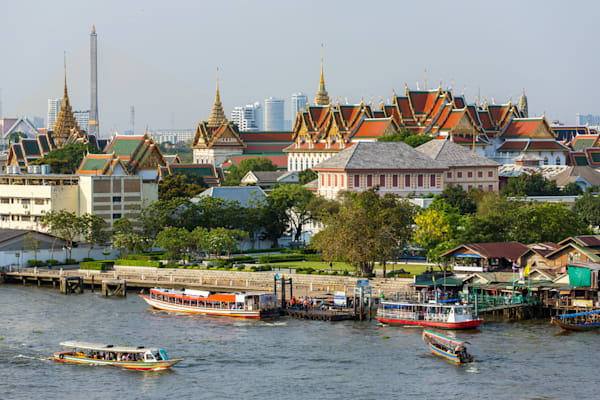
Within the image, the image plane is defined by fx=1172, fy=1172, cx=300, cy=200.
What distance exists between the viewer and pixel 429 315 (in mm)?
60969

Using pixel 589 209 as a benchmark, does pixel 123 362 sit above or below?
below

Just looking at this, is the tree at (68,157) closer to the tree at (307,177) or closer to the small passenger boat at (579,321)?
the tree at (307,177)

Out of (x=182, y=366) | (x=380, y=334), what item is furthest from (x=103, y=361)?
(x=380, y=334)

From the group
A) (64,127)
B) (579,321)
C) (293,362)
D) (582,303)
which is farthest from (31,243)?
(64,127)

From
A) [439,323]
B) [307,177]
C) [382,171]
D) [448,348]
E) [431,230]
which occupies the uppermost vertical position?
[307,177]

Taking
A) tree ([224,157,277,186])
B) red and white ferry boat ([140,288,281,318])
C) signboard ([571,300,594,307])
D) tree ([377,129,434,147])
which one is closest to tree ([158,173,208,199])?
tree ([377,129,434,147])

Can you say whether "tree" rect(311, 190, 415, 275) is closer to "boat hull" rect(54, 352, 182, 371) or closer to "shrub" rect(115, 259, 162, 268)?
"shrub" rect(115, 259, 162, 268)

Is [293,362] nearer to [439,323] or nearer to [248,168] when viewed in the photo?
[439,323]

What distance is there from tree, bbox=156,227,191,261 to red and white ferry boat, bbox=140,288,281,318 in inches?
492

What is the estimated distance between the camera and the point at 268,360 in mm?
53281

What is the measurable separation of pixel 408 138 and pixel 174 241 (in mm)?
48061

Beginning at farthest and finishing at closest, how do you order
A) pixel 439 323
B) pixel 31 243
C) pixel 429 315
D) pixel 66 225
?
1. pixel 66 225
2. pixel 31 243
3. pixel 429 315
4. pixel 439 323

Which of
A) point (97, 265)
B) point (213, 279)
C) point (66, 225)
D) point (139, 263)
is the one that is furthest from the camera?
point (66, 225)

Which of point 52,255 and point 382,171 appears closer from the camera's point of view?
point 52,255
